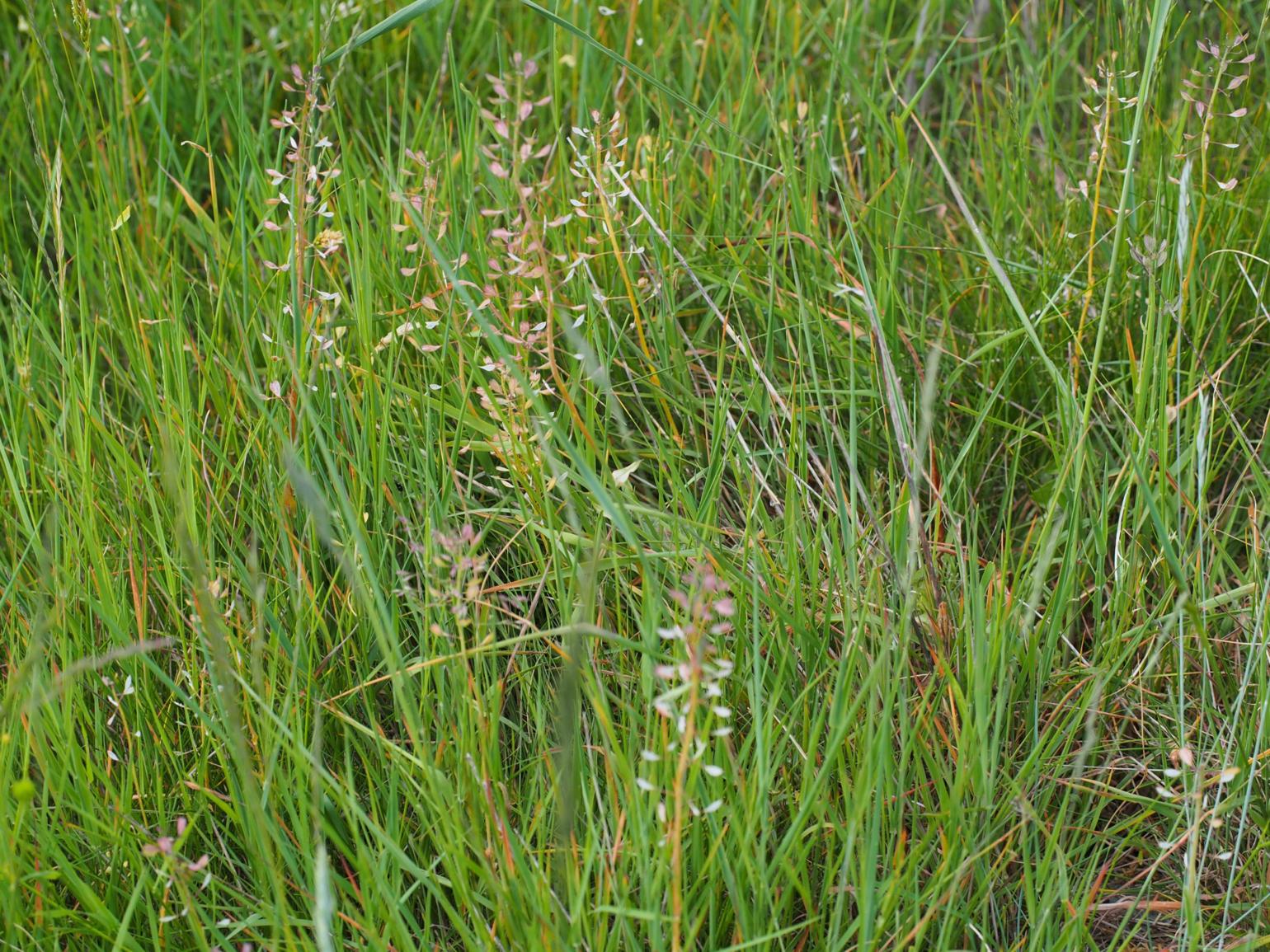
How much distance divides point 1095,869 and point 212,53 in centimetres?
211

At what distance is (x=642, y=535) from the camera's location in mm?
1434

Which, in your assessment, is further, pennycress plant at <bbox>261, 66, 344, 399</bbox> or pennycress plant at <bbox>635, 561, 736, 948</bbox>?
pennycress plant at <bbox>261, 66, 344, 399</bbox>

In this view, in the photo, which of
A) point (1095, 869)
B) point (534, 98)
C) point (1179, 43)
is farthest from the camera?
point (1179, 43)

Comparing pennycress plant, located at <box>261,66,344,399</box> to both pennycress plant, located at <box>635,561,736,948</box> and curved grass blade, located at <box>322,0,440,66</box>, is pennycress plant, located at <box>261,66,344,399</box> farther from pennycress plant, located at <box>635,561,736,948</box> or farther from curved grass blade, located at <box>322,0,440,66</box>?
pennycress plant, located at <box>635,561,736,948</box>

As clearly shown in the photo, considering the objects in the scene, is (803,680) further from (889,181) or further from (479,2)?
(479,2)

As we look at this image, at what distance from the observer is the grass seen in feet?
3.74

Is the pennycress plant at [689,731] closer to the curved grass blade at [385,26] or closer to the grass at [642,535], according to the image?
the grass at [642,535]

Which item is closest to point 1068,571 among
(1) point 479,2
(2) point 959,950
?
(2) point 959,950

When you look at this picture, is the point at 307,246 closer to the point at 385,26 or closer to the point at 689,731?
the point at 385,26

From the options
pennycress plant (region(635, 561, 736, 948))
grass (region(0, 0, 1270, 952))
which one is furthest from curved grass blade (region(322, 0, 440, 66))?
pennycress plant (region(635, 561, 736, 948))

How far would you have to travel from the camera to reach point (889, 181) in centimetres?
190

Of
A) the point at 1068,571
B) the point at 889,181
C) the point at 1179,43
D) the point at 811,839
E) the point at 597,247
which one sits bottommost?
the point at 811,839

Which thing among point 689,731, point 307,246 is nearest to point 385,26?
point 307,246

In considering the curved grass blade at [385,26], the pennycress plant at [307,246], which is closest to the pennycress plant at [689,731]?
the pennycress plant at [307,246]
